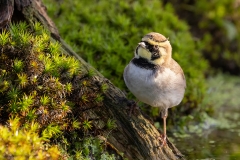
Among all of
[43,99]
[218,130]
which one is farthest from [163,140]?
[218,130]

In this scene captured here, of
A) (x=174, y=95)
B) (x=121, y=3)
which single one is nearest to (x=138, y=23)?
(x=121, y=3)

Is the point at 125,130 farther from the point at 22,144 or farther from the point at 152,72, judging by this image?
the point at 22,144

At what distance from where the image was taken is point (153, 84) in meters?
5.14

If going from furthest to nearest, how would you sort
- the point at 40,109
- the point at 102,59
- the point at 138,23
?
the point at 138,23 < the point at 102,59 < the point at 40,109

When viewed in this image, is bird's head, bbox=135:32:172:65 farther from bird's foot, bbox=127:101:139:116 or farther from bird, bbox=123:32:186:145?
bird's foot, bbox=127:101:139:116

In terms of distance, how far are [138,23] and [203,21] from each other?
2888 millimetres

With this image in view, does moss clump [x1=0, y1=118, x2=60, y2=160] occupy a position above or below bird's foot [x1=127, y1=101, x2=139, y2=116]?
above

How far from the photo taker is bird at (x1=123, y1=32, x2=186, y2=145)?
5.14 meters

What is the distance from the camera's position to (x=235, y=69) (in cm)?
1067

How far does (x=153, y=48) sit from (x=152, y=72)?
0.27 m

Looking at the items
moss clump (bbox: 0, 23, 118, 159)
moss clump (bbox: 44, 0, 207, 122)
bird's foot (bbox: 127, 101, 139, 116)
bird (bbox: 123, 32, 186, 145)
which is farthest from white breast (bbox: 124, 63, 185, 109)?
moss clump (bbox: 44, 0, 207, 122)

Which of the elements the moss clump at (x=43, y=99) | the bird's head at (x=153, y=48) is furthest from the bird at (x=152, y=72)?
the moss clump at (x=43, y=99)

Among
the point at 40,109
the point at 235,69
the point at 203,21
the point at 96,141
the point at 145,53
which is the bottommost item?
the point at 235,69

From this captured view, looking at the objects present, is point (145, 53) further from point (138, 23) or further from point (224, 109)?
point (224, 109)
